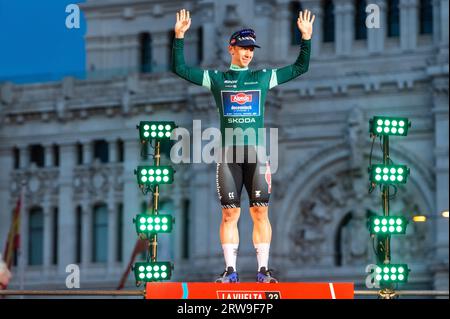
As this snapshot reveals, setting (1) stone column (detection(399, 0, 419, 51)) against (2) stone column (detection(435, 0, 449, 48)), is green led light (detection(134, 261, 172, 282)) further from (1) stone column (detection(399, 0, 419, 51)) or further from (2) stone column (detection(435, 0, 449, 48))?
(1) stone column (detection(399, 0, 419, 51))

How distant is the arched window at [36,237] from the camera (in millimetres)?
65500

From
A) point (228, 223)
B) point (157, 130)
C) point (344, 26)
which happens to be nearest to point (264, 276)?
point (228, 223)

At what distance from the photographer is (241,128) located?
22.3 meters

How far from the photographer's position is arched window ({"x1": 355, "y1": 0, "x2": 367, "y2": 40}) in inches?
2406

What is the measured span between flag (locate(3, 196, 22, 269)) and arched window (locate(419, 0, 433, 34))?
53.4ft

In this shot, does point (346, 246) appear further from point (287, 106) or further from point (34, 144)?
point (34, 144)

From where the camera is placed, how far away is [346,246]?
60.0m

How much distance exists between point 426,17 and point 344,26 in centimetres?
297

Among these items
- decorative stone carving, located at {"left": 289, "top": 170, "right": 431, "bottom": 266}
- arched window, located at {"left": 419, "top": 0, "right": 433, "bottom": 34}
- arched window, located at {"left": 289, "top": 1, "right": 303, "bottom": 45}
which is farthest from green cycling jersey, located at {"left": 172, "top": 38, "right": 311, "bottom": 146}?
arched window, located at {"left": 289, "top": 1, "right": 303, "bottom": 45}

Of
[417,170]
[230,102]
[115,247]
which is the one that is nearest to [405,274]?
[230,102]

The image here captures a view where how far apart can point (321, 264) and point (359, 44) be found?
8.10 meters

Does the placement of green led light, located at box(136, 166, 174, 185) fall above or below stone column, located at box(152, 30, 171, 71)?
below

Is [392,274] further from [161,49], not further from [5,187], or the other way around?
[5,187]

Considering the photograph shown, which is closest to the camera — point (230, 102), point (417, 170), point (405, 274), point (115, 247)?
point (230, 102)
